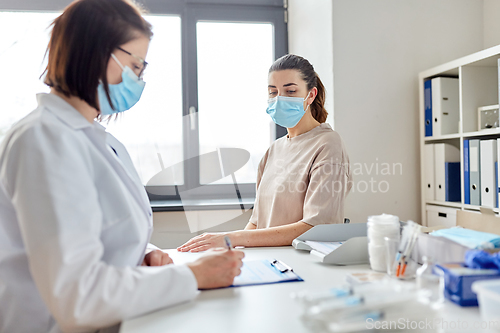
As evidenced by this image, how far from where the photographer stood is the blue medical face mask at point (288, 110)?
1.72m

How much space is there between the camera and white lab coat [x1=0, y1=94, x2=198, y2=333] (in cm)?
66

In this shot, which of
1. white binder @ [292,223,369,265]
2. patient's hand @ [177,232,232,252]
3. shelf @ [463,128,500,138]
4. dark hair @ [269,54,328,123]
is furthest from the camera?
shelf @ [463,128,500,138]

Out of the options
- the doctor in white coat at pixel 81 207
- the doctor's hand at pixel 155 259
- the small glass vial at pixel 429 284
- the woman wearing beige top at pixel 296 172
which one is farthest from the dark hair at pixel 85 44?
the small glass vial at pixel 429 284

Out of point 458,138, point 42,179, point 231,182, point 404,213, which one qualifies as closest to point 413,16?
point 458,138

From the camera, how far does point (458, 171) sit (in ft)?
7.35

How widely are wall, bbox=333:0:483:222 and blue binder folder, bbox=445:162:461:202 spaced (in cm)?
25

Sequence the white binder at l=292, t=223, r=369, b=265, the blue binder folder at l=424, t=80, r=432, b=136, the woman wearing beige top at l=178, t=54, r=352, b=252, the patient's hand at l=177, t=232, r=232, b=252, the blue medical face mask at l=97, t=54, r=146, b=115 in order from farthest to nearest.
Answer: the blue binder folder at l=424, t=80, r=432, b=136
the woman wearing beige top at l=178, t=54, r=352, b=252
the patient's hand at l=177, t=232, r=232, b=252
the white binder at l=292, t=223, r=369, b=265
the blue medical face mask at l=97, t=54, r=146, b=115

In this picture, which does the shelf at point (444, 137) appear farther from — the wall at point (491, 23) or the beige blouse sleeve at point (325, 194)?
the beige blouse sleeve at point (325, 194)

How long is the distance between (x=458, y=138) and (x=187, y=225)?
1.78 meters

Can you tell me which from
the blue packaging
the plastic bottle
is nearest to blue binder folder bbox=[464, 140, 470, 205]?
the plastic bottle

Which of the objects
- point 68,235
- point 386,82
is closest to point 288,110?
point 386,82

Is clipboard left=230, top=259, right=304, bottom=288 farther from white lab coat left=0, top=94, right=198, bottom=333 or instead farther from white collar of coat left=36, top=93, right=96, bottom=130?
white collar of coat left=36, top=93, right=96, bottom=130

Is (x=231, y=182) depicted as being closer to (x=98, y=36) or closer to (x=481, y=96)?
(x=481, y=96)

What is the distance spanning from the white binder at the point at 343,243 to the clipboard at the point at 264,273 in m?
0.12
